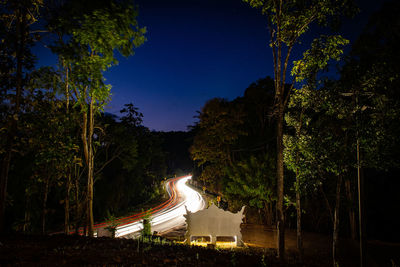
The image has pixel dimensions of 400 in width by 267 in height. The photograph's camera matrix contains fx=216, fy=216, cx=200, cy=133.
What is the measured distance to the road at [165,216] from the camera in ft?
75.2

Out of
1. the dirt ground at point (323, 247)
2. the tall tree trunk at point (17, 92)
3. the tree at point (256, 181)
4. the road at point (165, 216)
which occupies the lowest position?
the road at point (165, 216)

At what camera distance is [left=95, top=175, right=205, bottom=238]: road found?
22.9 m

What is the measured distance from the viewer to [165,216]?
29828 mm

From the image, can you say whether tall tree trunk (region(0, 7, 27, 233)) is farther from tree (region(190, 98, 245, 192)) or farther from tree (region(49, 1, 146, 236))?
tree (region(190, 98, 245, 192))

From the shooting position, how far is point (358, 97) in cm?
816

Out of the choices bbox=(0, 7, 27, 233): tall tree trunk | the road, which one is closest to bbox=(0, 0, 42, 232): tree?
bbox=(0, 7, 27, 233): tall tree trunk

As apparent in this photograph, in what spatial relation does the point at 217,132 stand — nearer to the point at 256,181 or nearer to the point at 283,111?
the point at 256,181

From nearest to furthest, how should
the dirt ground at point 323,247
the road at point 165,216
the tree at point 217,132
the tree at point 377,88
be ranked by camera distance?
1. the tree at point 377,88
2. the dirt ground at point 323,247
3. the tree at point 217,132
4. the road at point 165,216

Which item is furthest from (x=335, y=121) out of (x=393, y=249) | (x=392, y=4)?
(x=393, y=249)

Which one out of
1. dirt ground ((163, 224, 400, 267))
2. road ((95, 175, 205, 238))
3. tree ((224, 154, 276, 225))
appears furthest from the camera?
road ((95, 175, 205, 238))

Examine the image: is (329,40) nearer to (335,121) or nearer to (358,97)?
(358,97)

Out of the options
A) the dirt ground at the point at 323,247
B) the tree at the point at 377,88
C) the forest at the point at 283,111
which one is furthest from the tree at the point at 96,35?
the dirt ground at the point at 323,247

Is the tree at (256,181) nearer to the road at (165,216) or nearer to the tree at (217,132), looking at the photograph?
the tree at (217,132)

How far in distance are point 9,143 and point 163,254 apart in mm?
5854
